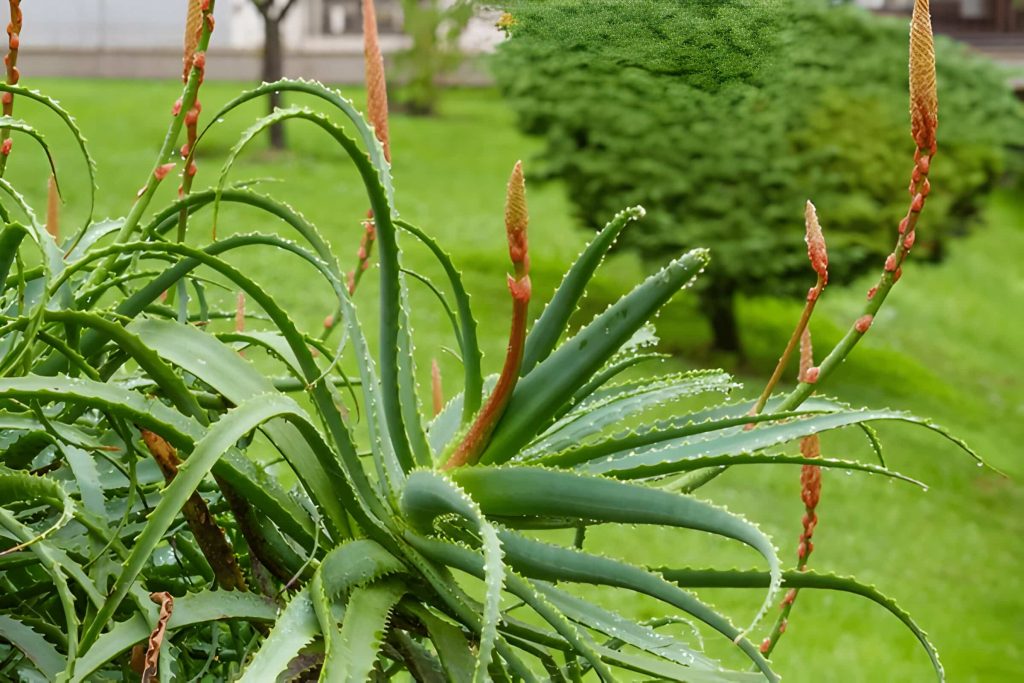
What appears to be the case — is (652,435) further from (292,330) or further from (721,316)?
(721,316)

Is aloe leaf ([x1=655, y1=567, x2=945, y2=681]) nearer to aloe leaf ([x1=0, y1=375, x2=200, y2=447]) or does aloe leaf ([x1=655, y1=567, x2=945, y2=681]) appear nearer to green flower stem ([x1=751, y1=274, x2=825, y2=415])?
green flower stem ([x1=751, y1=274, x2=825, y2=415])

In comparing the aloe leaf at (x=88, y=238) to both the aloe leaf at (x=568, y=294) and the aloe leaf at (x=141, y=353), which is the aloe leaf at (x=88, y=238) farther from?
the aloe leaf at (x=568, y=294)

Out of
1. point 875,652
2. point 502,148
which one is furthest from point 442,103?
point 875,652

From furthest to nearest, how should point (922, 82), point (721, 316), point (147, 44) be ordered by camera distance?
point (147, 44) < point (721, 316) < point (922, 82)

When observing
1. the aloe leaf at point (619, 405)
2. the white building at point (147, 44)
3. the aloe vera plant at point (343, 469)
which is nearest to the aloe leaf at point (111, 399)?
the aloe vera plant at point (343, 469)

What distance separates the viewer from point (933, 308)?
14.7m

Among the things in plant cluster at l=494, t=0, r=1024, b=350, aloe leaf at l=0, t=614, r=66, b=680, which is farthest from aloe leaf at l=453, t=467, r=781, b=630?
plant cluster at l=494, t=0, r=1024, b=350

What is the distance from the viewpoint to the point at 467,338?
3.98 ft

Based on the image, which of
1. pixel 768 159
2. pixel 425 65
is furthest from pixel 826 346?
pixel 425 65

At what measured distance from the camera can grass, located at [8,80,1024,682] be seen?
7625 mm

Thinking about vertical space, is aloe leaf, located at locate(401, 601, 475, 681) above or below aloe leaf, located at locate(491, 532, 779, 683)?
below

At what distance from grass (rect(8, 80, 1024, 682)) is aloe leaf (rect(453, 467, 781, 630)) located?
17.7 ft

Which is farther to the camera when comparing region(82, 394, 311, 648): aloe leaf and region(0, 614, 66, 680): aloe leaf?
region(0, 614, 66, 680): aloe leaf

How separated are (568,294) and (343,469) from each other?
235 millimetres
